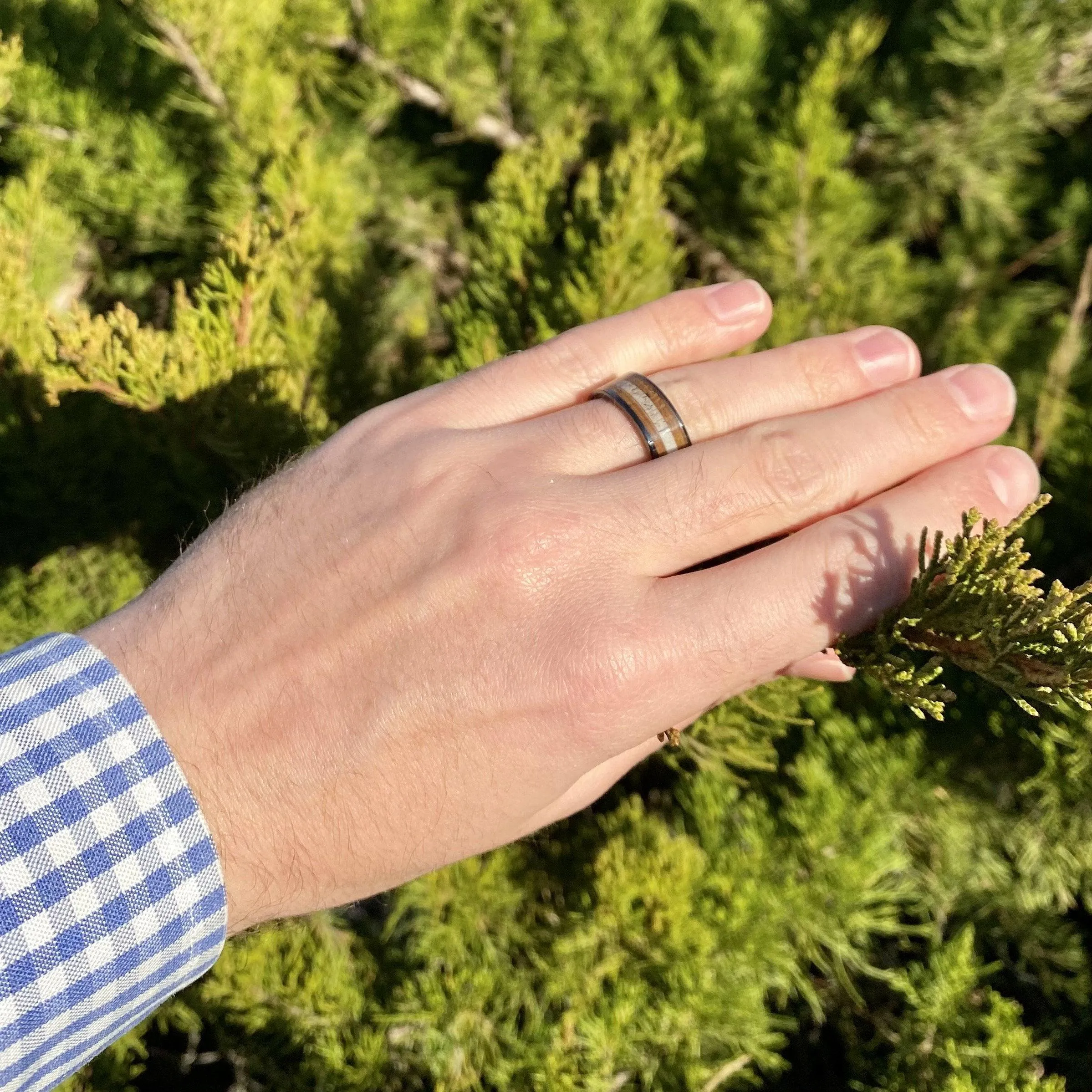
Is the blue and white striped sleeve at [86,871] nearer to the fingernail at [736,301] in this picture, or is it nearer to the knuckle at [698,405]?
the knuckle at [698,405]

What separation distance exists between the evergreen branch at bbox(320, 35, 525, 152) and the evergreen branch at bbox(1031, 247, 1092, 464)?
946mm

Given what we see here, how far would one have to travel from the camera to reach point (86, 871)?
871 millimetres

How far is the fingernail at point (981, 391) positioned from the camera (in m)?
1.10

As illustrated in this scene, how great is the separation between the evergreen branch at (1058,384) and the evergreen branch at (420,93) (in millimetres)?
946

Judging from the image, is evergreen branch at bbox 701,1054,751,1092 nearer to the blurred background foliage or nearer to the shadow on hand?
the blurred background foliage

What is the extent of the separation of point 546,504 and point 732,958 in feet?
2.14

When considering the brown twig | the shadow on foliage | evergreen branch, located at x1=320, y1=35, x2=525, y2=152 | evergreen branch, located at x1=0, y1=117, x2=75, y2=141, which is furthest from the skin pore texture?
evergreen branch, located at x1=0, y1=117, x2=75, y2=141

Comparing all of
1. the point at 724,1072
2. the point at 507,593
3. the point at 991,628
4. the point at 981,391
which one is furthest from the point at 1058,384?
the point at 724,1072

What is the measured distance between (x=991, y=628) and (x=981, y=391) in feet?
1.56

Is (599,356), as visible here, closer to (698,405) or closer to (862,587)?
(698,405)

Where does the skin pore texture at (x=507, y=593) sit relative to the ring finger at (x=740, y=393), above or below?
below

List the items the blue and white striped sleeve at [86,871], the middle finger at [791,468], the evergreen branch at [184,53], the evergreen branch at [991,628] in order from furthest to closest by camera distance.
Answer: the evergreen branch at [184,53]
the middle finger at [791,468]
the blue and white striped sleeve at [86,871]
the evergreen branch at [991,628]

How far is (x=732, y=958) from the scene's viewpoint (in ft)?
3.74

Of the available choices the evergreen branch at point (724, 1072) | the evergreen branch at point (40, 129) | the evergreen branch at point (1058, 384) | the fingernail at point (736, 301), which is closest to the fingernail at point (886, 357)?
the fingernail at point (736, 301)
